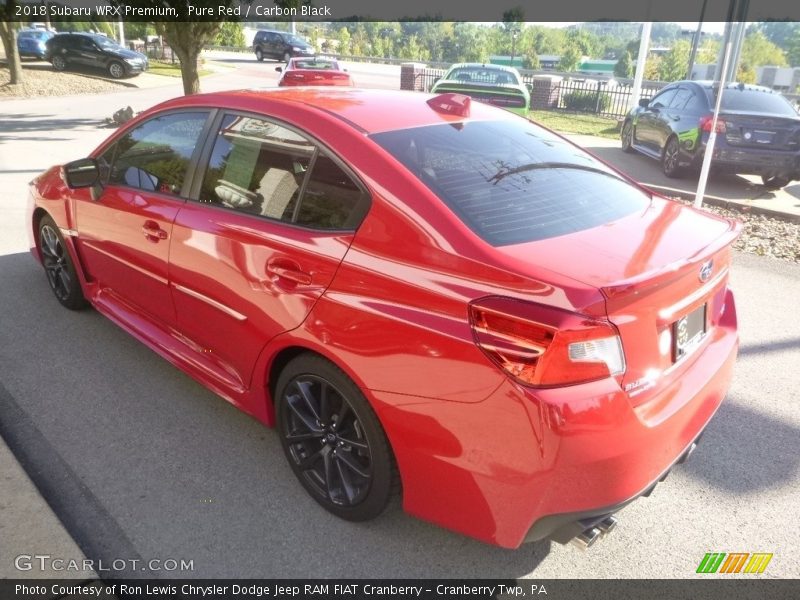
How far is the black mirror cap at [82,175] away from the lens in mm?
3848

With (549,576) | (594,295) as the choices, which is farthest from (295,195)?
(549,576)

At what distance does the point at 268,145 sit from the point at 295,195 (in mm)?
349

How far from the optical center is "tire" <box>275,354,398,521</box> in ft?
8.00

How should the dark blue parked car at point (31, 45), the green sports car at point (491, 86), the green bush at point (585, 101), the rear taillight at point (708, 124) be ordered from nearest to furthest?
the rear taillight at point (708, 124)
the green sports car at point (491, 86)
the green bush at point (585, 101)
the dark blue parked car at point (31, 45)

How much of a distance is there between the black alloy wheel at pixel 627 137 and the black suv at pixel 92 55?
2041cm

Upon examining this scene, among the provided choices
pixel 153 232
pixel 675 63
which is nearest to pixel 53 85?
pixel 153 232

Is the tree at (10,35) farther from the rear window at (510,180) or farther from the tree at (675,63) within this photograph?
the tree at (675,63)

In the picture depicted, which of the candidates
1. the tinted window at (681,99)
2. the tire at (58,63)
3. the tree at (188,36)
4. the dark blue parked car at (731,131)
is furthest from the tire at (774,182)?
the tire at (58,63)

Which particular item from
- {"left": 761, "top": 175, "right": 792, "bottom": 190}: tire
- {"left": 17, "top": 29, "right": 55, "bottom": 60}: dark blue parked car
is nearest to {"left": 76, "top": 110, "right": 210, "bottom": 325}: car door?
{"left": 761, "top": 175, "right": 792, "bottom": 190}: tire

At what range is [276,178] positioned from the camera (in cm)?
284

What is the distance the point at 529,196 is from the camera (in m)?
2.60

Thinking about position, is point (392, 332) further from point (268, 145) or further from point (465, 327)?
point (268, 145)

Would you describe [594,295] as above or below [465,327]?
above

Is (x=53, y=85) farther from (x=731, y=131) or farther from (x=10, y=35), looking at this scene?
(x=731, y=131)
